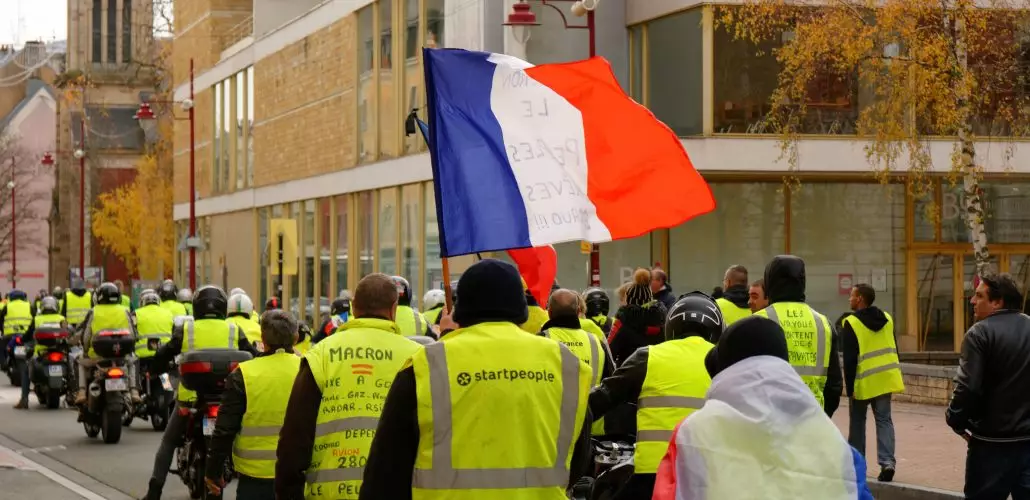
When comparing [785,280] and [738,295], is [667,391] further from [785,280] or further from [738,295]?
[738,295]

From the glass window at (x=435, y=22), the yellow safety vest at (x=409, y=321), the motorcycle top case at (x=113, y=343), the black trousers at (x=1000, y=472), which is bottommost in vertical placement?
the black trousers at (x=1000, y=472)

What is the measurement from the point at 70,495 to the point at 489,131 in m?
7.07

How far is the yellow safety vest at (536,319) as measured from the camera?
1149 cm

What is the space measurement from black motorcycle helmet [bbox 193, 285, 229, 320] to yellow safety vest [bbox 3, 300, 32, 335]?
1431 centimetres

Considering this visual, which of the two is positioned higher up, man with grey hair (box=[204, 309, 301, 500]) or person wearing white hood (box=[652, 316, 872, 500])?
person wearing white hood (box=[652, 316, 872, 500])

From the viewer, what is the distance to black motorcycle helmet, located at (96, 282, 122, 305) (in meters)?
19.9

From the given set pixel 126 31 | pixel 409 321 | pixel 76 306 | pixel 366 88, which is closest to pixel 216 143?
pixel 366 88

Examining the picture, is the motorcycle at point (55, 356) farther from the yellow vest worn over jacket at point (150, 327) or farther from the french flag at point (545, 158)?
the french flag at point (545, 158)

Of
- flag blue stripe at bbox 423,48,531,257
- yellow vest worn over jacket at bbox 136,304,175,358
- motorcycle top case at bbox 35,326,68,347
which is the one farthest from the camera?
motorcycle top case at bbox 35,326,68,347

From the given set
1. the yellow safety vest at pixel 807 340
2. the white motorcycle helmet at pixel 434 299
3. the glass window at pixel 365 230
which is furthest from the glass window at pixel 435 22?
the yellow safety vest at pixel 807 340

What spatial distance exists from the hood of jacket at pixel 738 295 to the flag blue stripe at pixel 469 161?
16.2 feet

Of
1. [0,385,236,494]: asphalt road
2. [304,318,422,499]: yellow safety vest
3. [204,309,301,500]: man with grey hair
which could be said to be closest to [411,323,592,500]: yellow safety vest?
[304,318,422,499]: yellow safety vest

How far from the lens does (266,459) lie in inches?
363

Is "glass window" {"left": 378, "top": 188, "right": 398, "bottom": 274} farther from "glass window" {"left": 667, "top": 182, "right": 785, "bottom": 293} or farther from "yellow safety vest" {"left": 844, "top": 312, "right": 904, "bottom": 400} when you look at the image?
"yellow safety vest" {"left": 844, "top": 312, "right": 904, "bottom": 400}
